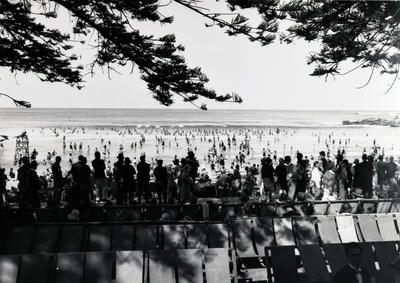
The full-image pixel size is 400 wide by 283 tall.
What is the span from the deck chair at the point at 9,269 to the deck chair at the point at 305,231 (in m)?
3.28

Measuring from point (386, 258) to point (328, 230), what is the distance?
0.97m

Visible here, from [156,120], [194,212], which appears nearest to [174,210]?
[194,212]

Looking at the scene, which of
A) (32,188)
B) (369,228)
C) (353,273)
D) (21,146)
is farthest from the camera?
(21,146)

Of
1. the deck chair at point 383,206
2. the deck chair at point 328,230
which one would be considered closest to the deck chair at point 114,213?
the deck chair at point 328,230

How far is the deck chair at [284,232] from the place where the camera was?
216 inches

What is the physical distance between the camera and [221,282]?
4.26 m

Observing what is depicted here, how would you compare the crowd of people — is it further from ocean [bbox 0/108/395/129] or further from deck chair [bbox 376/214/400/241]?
ocean [bbox 0/108/395/129]

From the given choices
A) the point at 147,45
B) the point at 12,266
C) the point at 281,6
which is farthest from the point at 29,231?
the point at 281,6

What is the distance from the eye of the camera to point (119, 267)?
4207mm

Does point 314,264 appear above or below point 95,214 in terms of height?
below

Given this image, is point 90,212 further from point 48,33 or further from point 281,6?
point 281,6

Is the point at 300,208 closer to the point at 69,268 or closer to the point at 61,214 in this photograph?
the point at 61,214

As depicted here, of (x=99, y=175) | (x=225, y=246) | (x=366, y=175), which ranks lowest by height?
(x=225, y=246)

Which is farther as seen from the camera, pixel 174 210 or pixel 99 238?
Result: pixel 174 210
